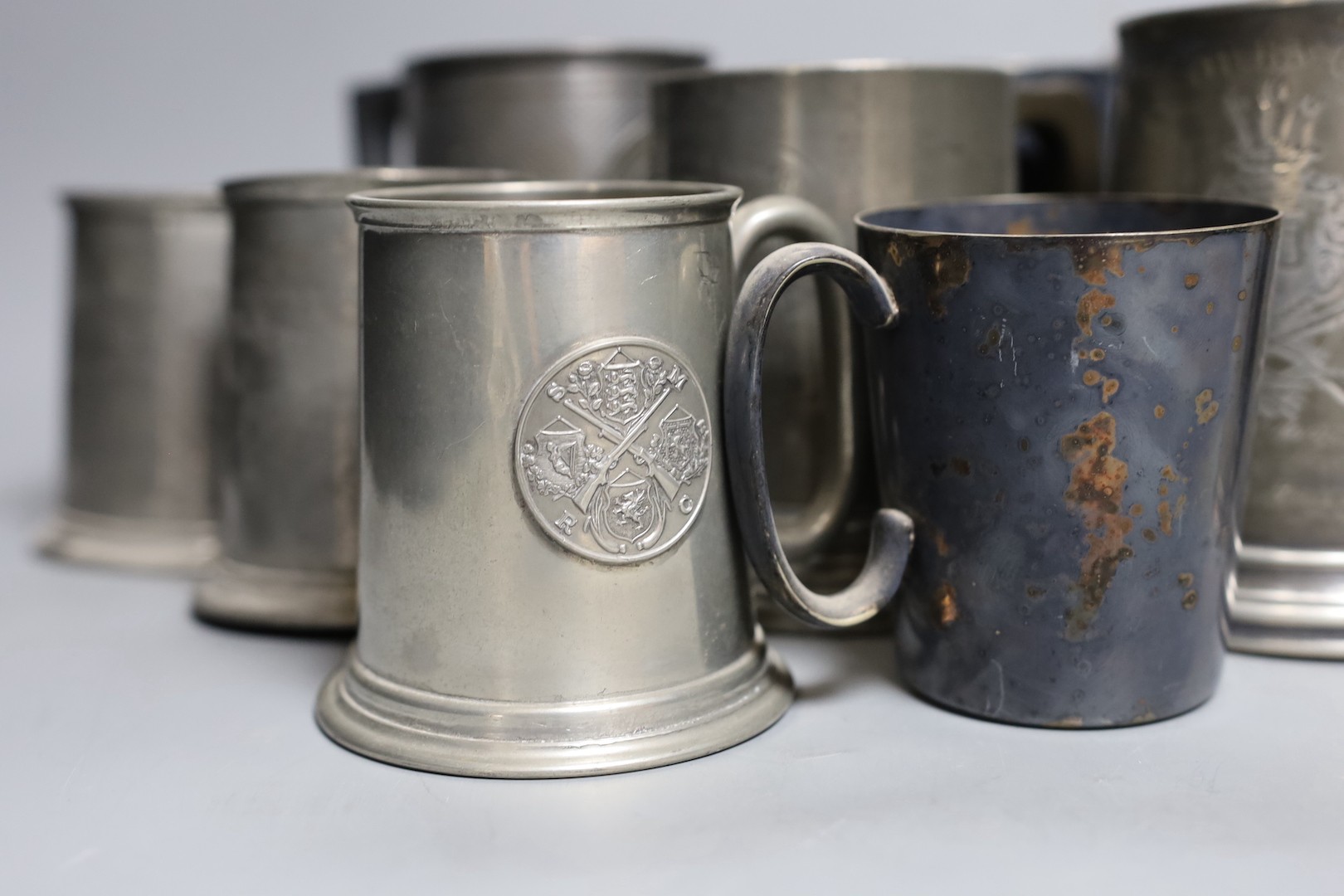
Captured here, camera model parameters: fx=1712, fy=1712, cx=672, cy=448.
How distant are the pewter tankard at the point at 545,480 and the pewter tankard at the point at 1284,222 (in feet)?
1.25

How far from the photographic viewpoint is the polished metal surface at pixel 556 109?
1516 millimetres

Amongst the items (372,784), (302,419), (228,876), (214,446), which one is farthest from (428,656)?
(214,446)

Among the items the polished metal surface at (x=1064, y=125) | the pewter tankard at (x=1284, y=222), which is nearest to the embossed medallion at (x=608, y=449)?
the pewter tankard at (x=1284, y=222)

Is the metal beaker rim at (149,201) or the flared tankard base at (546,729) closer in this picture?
the flared tankard base at (546,729)

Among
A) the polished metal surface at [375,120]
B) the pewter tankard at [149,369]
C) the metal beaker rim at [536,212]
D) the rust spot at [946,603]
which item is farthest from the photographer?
the polished metal surface at [375,120]

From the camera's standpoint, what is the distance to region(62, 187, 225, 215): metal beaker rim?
1.45 m

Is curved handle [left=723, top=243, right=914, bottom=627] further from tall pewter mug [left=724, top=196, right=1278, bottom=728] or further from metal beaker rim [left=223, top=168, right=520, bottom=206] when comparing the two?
metal beaker rim [left=223, top=168, right=520, bottom=206]

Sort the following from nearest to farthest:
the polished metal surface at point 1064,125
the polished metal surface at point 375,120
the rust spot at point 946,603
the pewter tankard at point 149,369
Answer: the rust spot at point 946,603
the pewter tankard at point 149,369
the polished metal surface at point 1064,125
the polished metal surface at point 375,120

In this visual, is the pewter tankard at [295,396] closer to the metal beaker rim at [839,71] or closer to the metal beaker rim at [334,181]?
the metal beaker rim at [334,181]

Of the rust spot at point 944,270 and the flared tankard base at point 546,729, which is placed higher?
the rust spot at point 944,270

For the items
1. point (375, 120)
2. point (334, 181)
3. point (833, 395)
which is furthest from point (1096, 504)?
point (375, 120)

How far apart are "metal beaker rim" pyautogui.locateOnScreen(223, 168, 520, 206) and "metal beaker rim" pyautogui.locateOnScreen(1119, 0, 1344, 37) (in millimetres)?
487

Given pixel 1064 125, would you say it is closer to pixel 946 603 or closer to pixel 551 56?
pixel 551 56

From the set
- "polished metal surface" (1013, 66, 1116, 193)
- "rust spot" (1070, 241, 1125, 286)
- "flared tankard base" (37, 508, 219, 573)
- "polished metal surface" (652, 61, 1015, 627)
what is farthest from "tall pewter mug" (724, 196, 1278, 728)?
"flared tankard base" (37, 508, 219, 573)
